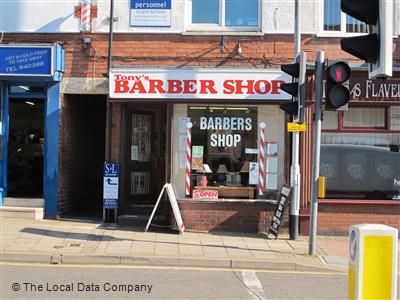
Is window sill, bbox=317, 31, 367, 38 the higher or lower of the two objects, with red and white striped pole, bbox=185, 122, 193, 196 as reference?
higher

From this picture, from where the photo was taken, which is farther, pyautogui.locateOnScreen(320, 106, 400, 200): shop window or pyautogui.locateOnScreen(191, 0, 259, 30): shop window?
pyautogui.locateOnScreen(191, 0, 259, 30): shop window

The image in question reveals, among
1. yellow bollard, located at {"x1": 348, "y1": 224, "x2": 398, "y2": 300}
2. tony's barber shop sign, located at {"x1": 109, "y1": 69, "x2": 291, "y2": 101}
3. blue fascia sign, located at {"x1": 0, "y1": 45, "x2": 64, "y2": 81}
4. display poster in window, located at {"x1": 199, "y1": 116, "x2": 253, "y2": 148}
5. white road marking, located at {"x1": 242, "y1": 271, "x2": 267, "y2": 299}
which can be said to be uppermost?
blue fascia sign, located at {"x1": 0, "y1": 45, "x2": 64, "y2": 81}

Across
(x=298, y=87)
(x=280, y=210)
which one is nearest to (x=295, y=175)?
(x=280, y=210)

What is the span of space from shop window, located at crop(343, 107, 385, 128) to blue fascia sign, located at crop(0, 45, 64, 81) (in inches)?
251

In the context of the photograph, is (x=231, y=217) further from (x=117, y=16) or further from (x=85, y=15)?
(x=85, y=15)

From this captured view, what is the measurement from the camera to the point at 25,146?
1264cm

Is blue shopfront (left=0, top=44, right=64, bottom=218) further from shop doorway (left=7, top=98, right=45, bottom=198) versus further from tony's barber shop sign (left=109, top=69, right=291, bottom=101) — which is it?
tony's barber shop sign (left=109, top=69, right=291, bottom=101)

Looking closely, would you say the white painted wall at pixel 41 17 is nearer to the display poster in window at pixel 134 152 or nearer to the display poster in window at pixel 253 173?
the display poster in window at pixel 134 152

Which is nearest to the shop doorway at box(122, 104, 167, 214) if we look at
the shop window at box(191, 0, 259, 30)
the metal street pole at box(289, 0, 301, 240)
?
the shop window at box(191, 0, 259, 30)

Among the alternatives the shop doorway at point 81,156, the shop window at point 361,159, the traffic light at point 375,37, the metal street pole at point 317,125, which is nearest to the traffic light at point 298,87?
the metal street pole at point 317,125

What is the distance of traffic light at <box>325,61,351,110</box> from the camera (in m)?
8.51

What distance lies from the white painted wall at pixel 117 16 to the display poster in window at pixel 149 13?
11cm

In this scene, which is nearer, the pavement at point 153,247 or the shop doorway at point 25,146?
the pavement at point 153,247

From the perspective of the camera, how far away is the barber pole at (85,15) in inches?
462
